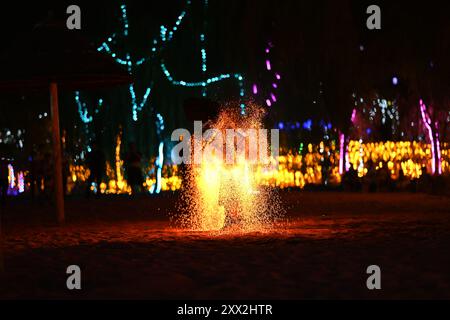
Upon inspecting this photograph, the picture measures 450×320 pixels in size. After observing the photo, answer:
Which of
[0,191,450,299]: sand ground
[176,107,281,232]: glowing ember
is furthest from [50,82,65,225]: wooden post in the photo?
[176,107,281,232]: glowing ember

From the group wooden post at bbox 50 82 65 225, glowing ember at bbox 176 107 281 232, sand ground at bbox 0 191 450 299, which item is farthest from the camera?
wooden post at bbox 50 82 65 225

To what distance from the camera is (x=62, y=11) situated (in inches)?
1253

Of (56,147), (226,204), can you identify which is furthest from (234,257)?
(56,147)

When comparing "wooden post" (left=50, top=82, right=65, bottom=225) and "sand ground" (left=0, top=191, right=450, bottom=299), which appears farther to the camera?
"wooden post" (left=50, top=82, right=65, bottom=225)

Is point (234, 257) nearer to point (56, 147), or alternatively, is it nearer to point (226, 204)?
point (226, 204)

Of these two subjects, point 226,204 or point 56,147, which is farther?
point 226,204

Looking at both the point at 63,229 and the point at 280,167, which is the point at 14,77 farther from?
the point at 280,167

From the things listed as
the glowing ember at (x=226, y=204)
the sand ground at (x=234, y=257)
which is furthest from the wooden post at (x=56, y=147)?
the glowing ember at (x=226, y=204)

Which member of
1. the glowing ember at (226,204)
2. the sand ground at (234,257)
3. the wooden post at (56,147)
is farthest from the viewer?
the wooden post at (56,147)

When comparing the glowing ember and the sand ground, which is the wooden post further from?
the glowing ember

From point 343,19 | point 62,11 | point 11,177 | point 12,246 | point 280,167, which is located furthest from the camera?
point 280,167

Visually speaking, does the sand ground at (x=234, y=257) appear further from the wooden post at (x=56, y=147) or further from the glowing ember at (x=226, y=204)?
the glowing ember at (x=226, y=204)
